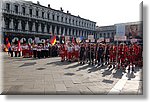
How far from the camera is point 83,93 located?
4.29 m

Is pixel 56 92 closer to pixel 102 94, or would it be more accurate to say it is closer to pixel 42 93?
pixel 42 93

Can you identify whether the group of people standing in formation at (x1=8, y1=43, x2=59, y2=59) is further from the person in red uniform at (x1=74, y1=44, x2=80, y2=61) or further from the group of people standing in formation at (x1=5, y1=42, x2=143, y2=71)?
the person in red uniform at (x1=74, y1=44, x2=80, y2=61)

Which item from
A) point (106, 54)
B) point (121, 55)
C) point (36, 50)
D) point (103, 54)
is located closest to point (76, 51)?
point (103, 54)

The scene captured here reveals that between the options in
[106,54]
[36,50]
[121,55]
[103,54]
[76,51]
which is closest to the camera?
[121,55]

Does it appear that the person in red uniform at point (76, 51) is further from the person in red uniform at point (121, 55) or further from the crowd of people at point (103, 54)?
the person in red uniform at point (121, 55)

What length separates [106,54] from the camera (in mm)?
9070

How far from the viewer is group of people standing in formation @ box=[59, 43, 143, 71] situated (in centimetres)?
770

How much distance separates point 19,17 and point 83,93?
19.5 meters

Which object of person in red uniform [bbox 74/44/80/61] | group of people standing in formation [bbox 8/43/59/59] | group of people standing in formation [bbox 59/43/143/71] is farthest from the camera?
group of people standing in formation [bbox 8/43/59/59]

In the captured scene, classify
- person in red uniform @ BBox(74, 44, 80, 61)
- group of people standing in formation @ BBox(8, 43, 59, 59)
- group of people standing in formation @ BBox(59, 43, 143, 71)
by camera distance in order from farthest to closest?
1. group of people standing in formation @ BBox(8, 43, 59, 59)
2. person in red uniform @ BBox(74, 44, 80, 61)
3. group of people standing in formation @ BBox(59, 43, 143, 71)

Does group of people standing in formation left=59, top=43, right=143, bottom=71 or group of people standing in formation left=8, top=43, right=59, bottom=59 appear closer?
group of people standing in formation left=59, top=43, right=143, bottom=71

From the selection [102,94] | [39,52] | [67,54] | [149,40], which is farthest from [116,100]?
[39,52]

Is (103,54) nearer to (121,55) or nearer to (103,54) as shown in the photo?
(103,54)

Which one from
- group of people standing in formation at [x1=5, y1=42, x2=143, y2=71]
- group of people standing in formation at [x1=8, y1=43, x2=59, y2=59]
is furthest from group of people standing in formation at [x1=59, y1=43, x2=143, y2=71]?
group of people standing in formation at [x1=8, y1=43, x2=59, y2=59]
